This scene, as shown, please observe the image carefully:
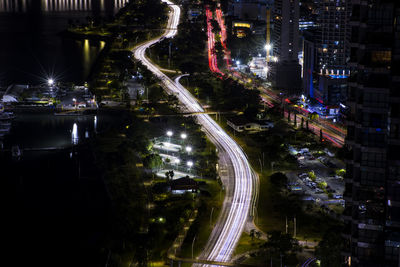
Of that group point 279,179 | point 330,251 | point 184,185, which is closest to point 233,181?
point 279,179

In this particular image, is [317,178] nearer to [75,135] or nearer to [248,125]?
[248,125]

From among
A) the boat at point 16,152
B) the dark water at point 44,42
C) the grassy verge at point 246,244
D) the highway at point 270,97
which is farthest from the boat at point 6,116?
the grassy verge at point 246,244

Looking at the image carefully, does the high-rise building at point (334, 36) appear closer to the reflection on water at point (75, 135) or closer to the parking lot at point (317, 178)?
the parking lot at point (317, 178)

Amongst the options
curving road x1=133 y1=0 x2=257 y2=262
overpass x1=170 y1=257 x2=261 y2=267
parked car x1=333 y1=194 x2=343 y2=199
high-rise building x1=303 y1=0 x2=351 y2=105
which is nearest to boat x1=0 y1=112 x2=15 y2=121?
curving road x1=133 y1=0 x2=257 y2=262

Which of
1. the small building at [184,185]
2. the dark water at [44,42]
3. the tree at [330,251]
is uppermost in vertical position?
the dark water at [44,42]

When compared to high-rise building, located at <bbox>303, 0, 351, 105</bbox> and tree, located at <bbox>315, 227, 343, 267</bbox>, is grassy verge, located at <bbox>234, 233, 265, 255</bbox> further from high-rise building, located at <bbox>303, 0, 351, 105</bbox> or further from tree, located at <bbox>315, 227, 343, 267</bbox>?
high-rise building, located at <bbox>303, 0, 351, 105</bbox>

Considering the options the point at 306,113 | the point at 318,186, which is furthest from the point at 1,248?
the point at 306,113

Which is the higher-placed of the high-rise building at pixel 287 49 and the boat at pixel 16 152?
the high-rise building at pixel 287 49
